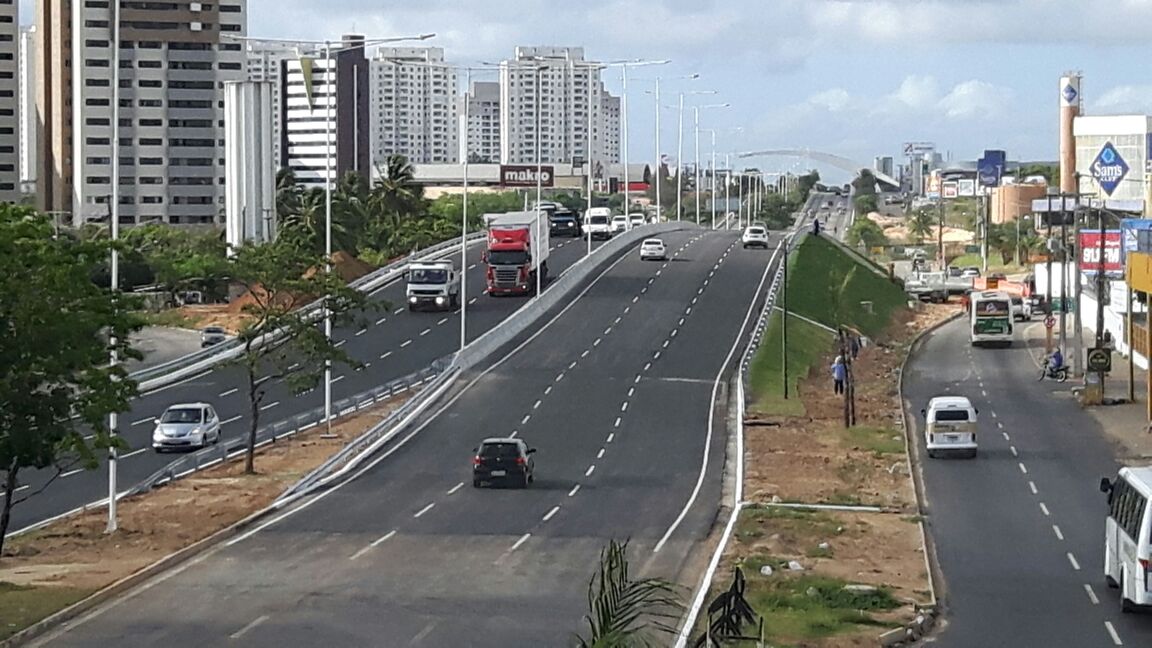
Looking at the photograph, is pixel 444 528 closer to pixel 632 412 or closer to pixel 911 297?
pixel 632 412

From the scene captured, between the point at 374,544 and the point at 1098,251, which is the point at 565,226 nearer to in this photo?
the point at 1098,251

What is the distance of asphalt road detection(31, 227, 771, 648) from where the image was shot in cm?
2633

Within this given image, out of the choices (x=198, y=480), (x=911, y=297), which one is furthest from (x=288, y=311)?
(x=911, y=297)

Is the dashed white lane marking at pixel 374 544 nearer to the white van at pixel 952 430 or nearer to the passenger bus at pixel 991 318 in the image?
the white van at pixel 952 430

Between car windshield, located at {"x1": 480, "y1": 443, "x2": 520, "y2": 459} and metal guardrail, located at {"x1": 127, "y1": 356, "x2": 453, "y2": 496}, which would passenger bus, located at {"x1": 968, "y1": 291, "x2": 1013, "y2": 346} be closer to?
metal guardrail, located at {"x1": 127, "y1": 356, "x2": 453, "y2": 496}

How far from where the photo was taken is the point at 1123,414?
61312mm

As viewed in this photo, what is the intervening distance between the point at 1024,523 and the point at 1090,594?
9299mm

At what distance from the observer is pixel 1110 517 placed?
28.4m

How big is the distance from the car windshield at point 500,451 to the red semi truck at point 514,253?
39.3 m

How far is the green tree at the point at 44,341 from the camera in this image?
2744cm

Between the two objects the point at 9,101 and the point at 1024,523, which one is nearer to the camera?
the point at 1024,523

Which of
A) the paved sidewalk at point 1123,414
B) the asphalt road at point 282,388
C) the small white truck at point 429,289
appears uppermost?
the small white truck at point 429,289

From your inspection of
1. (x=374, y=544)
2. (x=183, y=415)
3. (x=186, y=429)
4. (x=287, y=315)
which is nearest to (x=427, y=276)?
(x=183, y=415)

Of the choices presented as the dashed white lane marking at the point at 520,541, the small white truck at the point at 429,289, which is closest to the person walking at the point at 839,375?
the small white truck at the point at 429,289
